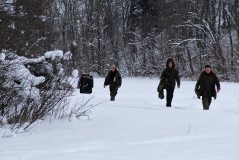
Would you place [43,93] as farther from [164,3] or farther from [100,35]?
[100,35]

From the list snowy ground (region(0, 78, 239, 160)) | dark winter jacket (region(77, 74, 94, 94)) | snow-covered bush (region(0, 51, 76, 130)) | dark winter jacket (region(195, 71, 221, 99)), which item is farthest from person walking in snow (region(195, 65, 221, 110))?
dark winter jacket (region(77, 74, 94, 94))

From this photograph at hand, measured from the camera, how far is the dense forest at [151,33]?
3906cm

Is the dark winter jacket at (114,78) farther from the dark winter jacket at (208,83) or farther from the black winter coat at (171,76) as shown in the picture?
the dark winter jacket at (208,83)

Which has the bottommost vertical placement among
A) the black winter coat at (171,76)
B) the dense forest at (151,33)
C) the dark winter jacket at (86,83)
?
the dark winter jacket at (86,83)

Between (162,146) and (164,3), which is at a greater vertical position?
(164,3)

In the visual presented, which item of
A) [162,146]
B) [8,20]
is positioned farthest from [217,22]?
[162,146]

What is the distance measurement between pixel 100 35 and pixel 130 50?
15.4ft

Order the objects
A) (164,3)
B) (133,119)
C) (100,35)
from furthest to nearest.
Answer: (100,35) → (164,3) → (133,119)

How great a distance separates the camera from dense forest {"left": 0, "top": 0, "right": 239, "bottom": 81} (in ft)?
128

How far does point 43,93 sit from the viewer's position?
8.95m

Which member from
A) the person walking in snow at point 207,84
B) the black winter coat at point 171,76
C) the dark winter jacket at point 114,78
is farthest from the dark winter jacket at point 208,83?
the dark winter jacket at point 114,78

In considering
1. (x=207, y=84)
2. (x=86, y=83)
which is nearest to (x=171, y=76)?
(x=207, y=84)

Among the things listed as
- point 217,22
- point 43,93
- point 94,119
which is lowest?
point 94,119

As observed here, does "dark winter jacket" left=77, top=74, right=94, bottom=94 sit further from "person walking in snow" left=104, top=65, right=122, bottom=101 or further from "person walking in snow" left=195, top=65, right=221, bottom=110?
"person walking in snow" left=195, top=65, right=221, bottom=110
